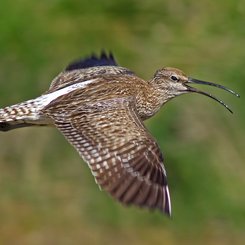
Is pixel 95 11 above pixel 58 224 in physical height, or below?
above

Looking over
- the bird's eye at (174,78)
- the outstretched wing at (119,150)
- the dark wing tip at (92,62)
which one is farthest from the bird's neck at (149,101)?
the dark wing tip at (92,62)

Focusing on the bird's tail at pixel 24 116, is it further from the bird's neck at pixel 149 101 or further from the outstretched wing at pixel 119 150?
the bird's neck at pixel 149 101

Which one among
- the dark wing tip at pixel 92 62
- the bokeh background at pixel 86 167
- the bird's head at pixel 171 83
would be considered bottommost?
the bokeh background at pixel 86 167

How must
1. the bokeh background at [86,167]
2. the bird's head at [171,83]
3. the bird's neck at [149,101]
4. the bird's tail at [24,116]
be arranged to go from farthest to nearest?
the bokeh background at [86,167], the bird's head at [171,83], the bird's neck at [149,101], the bird's tail at [24,116]

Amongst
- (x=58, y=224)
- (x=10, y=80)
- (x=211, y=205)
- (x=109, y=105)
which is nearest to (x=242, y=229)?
(x=211, y=205)

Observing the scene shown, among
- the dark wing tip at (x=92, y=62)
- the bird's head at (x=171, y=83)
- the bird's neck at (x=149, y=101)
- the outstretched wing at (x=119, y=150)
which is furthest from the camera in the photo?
the dark wing tip at (x=92, y=62)

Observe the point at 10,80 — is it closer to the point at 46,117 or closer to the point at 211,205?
the point at 211,205

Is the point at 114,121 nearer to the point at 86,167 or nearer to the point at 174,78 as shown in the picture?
the point at 174,78

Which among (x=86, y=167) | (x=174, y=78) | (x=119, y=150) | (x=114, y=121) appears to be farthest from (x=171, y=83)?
(x=86, y=167)
